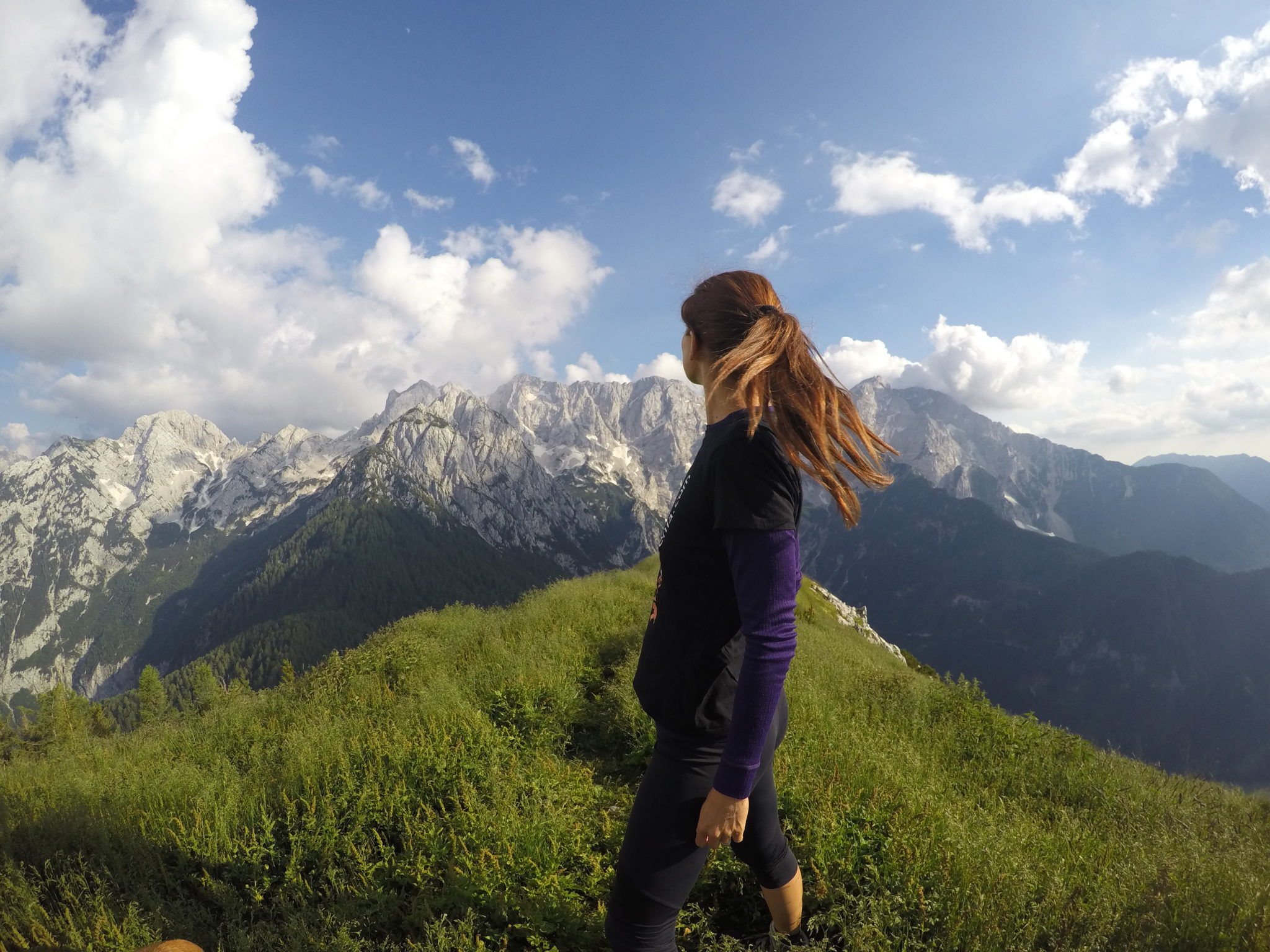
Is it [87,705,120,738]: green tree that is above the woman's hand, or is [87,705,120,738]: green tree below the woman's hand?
below

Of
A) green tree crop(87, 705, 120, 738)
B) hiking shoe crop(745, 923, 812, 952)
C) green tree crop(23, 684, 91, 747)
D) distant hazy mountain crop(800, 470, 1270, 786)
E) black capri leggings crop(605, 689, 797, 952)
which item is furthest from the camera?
distant hazy mountain crop(800, 470, 1270, 786)

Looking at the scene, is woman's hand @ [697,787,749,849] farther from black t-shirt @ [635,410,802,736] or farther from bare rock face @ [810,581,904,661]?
bare rock face @ [810,581,904,661]

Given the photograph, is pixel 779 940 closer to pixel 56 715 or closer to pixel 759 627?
pixel 759 627

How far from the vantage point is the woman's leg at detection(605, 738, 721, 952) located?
2432mm

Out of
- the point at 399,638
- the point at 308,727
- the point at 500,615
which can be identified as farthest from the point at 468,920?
the point at 500,615

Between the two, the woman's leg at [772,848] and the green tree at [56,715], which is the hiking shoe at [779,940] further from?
the green tree at [56,715]

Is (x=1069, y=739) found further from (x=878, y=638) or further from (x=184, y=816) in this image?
(x=878, y=638)

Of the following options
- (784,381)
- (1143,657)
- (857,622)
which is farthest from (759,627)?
(1143,657)

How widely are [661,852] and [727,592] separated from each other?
1.18m

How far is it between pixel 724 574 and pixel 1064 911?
3369 millimetres

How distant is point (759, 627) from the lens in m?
2.15

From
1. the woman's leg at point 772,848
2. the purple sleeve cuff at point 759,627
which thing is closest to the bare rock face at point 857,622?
the woman's leg at point 772,848

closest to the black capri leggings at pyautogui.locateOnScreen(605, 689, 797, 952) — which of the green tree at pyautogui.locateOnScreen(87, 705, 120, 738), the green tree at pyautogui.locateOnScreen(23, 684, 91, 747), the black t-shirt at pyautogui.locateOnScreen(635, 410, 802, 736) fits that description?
the black t-shirt at pyautogui.locateOnScreen(635, 410, 802, 736)

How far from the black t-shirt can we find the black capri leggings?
157 millimetres
